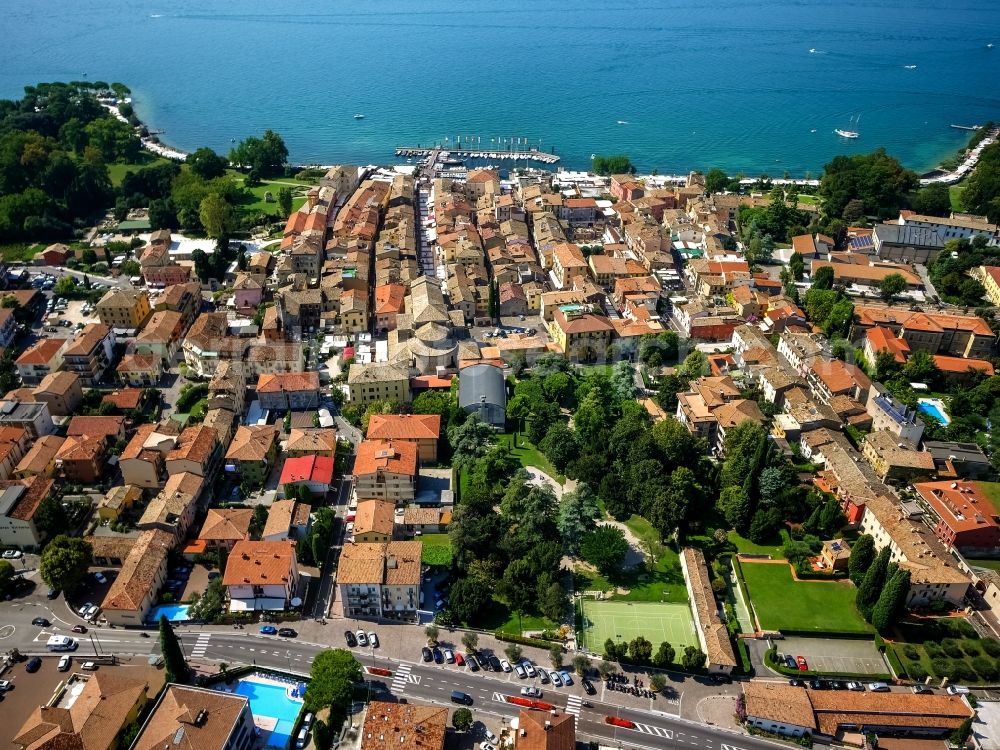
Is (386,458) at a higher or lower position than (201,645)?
higher

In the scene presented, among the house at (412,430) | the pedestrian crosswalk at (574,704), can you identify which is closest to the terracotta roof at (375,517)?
the house at (412,430)

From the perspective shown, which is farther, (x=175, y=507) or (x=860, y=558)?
(x=175, y=507)

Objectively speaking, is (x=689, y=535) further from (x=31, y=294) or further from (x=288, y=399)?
(x=31, y=294)

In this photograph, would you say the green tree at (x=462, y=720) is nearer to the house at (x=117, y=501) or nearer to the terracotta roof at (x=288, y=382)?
the house at (x=117, y=501)

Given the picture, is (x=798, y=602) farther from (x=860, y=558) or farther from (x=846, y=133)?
(x=846, y=133)

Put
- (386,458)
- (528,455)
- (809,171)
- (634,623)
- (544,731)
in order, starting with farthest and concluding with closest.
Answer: (809,171) → (528,455) → (386,458) → (634,623) → (544,731)

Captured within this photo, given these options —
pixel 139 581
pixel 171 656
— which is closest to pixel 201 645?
pixel 171 656

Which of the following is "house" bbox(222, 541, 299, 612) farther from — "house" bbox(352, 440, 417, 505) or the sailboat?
the sailboat
